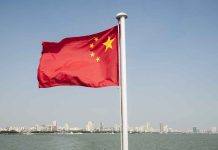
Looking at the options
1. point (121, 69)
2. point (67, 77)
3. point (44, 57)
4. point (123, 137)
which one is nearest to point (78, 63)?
point (67, 77)

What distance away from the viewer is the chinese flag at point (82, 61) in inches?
304

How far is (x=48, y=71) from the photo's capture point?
817 cm

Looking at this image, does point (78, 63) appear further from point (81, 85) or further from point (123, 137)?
point (123, 137)

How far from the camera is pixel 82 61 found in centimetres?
805

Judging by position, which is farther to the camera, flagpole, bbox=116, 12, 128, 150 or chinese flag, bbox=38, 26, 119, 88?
chinese flag, bbox=38, 26, 119, 88

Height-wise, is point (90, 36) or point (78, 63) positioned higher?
point (90, 36)

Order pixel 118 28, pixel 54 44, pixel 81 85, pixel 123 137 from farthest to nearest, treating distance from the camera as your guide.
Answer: pixel 54 44, pixel 81 85, pixel 118 28, pixel 123 137

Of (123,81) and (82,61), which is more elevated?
(82,61)

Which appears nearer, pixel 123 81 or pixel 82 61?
pixel 123 81

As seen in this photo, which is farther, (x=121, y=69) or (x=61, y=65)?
(x=61, y=65)

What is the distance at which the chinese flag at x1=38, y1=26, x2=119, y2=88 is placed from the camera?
772 cm

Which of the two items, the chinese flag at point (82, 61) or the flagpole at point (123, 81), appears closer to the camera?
the flagpole at point (123, 81)

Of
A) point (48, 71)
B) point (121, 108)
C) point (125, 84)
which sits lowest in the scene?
point (121, 108)

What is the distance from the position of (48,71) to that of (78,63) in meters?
0.85
